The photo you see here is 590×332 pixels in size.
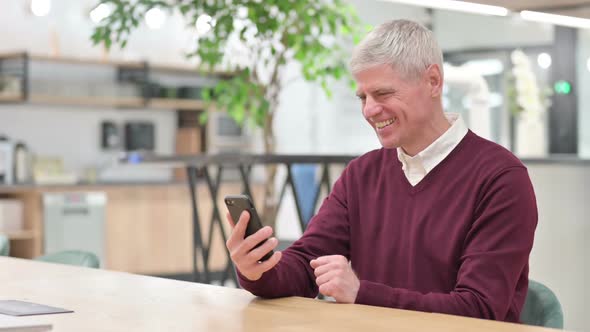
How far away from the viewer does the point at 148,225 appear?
9.01m

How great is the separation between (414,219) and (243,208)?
395 millimetres

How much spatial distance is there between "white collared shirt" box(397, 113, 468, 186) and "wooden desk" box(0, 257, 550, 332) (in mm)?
390

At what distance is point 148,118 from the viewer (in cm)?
987

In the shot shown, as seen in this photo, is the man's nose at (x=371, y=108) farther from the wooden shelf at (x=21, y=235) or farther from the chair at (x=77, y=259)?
the wooden shelf at (x=21, y=235)

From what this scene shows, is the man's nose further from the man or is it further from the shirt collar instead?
the shirt collar

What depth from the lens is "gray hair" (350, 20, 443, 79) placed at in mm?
2102

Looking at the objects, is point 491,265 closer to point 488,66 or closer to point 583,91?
point 583,91

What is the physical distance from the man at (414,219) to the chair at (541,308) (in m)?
0.03

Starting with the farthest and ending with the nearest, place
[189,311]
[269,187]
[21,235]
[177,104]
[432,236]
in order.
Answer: [177,104], [21,235], [269,187], [432,236], [189,311]

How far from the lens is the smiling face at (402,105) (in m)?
2.12

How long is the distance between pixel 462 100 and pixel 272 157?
6.03m

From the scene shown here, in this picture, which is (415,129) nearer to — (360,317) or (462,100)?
(360,317)

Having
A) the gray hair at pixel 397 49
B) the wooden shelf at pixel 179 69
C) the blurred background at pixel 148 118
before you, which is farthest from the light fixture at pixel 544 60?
the gray hair at pixel 397 49

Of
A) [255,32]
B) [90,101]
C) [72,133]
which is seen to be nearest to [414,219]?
[255,32]
